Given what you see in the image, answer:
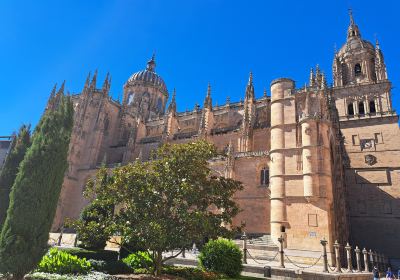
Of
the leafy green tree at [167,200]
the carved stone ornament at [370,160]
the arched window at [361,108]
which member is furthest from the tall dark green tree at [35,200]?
the arched window at [361,108]

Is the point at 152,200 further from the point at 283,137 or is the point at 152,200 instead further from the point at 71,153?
the point at 71,153

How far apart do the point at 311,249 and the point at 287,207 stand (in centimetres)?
358

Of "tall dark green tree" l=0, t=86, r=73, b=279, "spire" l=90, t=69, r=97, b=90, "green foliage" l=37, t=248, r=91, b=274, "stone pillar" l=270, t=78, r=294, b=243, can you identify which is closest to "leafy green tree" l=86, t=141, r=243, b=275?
"green foliage" l=37, t=248, r=91, b=274

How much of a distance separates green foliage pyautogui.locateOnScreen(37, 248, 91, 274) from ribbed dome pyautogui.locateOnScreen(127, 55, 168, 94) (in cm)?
4956

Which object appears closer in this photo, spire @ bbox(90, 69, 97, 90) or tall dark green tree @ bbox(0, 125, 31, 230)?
tall dark green tree @ bbox(0, 125, 31, 230)

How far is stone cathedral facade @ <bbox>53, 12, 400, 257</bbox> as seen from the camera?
24.8m

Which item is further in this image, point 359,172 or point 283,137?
point 359,172

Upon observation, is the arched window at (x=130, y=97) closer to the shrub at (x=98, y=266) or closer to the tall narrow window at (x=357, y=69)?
the tall narrow window at (x=357, y=69)

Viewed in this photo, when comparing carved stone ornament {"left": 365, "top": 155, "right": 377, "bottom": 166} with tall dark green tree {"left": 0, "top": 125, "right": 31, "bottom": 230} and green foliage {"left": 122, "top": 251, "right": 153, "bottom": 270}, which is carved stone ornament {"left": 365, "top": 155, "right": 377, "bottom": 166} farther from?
tall dark green tree {"left": 0, "top": 125, "right": 31, "bottom": 230}

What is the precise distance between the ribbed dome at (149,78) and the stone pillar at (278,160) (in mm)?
34058

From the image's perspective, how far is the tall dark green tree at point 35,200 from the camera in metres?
9.77

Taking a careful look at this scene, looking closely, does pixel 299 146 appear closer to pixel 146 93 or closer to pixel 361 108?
pixel 361 108

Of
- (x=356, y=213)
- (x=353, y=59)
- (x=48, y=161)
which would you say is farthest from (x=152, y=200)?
(x=353, y=59)

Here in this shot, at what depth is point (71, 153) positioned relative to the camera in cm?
4194
